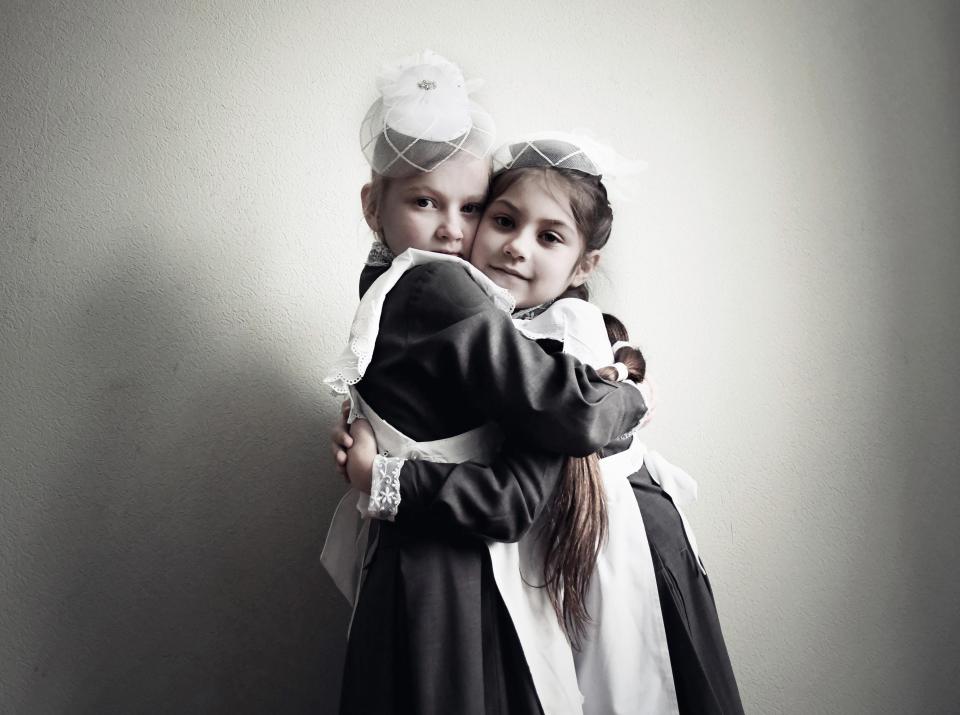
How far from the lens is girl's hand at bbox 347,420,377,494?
3.11ft

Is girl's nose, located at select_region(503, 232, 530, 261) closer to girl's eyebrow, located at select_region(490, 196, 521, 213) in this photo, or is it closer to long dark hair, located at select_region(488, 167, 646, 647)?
girl's eyebrow, located at select_region(490, 196, 521, 213)

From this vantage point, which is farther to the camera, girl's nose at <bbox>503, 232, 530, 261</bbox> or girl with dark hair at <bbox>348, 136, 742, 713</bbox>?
girl's nose at <bbox>503, 232, 530, 261</bbox>

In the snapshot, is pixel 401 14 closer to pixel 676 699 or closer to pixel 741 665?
pixel 676 699

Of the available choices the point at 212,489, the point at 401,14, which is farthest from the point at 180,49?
the point at 212,489

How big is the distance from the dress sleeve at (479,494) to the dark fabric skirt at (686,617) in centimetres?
27

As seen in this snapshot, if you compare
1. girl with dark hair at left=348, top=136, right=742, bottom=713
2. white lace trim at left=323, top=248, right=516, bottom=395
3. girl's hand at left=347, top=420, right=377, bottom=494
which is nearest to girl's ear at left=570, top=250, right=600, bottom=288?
girl with dark hair at left=348, top=136, right=742, bottom=713

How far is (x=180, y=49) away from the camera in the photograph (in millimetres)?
1395

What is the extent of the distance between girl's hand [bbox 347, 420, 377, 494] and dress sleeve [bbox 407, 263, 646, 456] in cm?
16

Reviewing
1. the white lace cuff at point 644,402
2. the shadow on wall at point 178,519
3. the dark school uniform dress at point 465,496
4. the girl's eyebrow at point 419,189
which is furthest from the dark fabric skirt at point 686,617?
the shadow on wall at point 178,519

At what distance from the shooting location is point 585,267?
1.30 m

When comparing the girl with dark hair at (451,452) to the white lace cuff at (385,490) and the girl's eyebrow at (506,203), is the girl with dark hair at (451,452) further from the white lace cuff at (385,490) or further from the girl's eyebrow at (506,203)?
the girl's eyebrow at (506,203)

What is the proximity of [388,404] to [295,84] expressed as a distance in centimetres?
85

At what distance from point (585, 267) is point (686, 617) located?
645mm

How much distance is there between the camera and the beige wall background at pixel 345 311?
1.30 metres
